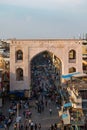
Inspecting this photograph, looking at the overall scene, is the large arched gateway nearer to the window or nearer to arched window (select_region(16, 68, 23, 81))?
arched window (select_region(16, 68, 23, 81))

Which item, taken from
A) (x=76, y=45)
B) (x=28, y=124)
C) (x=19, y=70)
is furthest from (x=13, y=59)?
(x=28, y=124)

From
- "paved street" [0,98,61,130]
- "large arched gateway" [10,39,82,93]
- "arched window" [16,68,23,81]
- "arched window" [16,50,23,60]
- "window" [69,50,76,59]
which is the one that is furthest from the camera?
"window" [69,50,76,59]

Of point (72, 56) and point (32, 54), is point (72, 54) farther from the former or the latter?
point (32, 54)

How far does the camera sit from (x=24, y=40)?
1674 inches

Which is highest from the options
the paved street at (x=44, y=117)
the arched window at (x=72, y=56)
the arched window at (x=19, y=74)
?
the arched window at (x=72, y=56)

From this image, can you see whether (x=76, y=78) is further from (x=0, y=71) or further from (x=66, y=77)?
(x=0, y=71)

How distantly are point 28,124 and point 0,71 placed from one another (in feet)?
37.0

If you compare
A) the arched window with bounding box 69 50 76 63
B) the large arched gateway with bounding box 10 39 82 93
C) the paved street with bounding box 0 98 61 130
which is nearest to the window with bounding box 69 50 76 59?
the arched window with bounding box 69 50 76 63

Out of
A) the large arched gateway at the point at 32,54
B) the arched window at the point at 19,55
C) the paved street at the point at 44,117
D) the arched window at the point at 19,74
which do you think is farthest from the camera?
the arched window at the point at 19,55

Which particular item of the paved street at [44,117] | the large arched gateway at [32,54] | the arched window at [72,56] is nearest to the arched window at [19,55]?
the large arched gateway at [32,54]

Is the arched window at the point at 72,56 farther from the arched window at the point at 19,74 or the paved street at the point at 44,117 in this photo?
the paved street at the point at 44,117

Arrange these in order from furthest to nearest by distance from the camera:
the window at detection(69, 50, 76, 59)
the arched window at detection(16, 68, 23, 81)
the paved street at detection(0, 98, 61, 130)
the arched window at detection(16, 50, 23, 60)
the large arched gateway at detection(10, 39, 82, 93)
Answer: the window at detection(69, 50, 76, 59) < the arched window at detection(16, 50, 23, 60) < the arched window at detection(16, 68, 23, 81) < the large arched gateway at detection(10, 39, 82, 93) < the paved street at detection(0, 98, 61, 130)

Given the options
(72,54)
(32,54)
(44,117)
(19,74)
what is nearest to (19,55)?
(19,74)

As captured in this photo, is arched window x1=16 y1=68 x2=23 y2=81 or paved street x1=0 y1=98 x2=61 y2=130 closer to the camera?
paved street x1=0 y1=98 x2=61 y2=130
